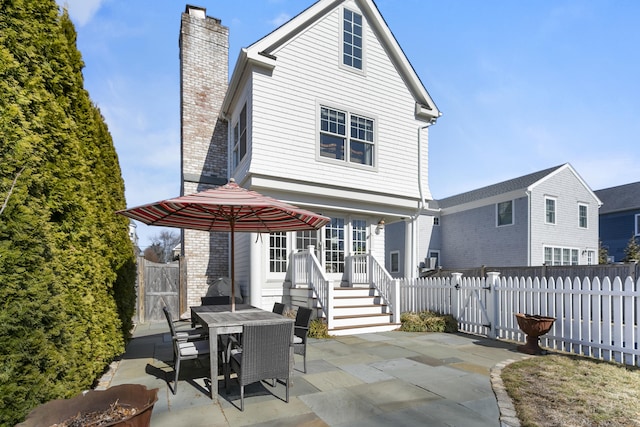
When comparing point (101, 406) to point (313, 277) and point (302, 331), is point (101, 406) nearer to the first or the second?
point (302, 331)

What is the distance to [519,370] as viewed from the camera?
202 inches

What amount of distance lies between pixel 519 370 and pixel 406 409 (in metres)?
2.44

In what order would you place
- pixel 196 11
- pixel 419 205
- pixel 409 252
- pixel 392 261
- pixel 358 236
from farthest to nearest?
pixel 392 261, pixel 196 11, pixel 409 252, pixel 419 205, pixel 358 236

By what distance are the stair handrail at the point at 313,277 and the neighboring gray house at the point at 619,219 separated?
2437 cm

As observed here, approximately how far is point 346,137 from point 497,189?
1402cm

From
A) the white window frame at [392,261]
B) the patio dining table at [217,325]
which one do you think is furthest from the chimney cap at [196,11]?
the white window frame at [392,261]

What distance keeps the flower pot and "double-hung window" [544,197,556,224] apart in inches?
802

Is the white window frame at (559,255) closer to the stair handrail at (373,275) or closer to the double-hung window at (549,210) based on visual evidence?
the double-hung window at (549,210)

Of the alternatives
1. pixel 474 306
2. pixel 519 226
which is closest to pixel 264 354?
pixel 474 306

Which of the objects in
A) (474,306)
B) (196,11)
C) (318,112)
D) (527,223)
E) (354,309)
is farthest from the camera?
(527,223)

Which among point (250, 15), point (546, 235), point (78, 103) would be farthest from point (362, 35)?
point (546, 235)

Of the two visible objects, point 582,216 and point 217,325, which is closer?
point 217,325

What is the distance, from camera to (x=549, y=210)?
60.6ft

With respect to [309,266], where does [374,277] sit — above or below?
below
